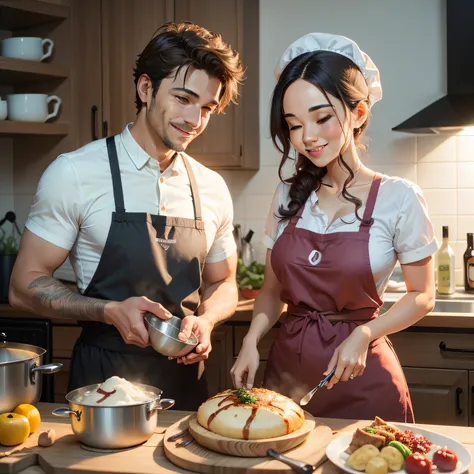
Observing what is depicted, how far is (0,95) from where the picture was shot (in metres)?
3.62

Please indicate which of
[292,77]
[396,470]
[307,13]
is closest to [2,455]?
[396,470]

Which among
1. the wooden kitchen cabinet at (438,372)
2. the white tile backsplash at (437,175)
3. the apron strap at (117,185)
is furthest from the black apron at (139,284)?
the white tile backsplash at (437,175)

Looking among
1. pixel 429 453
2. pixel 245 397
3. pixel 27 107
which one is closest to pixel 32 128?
pixel 27 107

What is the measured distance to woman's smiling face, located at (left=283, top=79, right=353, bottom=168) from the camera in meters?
1.87

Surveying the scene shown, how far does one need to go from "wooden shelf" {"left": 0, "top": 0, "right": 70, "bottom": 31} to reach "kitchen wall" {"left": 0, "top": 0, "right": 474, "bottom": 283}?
37.0 inches

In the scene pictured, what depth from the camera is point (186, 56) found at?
6.56 ft

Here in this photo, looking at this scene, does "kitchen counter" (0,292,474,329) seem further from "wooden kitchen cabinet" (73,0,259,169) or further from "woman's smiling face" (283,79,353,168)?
"woman's smiling face" (283,79,353,168)

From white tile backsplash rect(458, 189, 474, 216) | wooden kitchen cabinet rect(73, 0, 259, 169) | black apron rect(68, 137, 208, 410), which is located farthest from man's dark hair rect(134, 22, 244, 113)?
white tile backsplash rect(458, 189, 474, 216)

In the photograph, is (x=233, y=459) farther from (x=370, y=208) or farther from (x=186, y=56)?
(x=186, y=56)

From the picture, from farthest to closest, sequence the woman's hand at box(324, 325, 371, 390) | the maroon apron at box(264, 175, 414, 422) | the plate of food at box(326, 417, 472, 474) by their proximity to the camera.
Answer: the maroon apron at box(264, 175, 414, 422), the woman's hand at box(324, 325, 371, 390), the plate of food at box(326, 417, 472, 474)

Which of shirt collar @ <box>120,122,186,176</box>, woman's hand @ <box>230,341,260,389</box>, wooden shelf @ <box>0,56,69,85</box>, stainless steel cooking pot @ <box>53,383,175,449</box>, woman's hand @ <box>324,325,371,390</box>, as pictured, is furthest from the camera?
wooden shelf @ <box>0,56,69,85</box>

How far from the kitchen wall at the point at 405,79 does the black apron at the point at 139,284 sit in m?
1.57

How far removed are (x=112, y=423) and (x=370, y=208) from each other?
90 cm

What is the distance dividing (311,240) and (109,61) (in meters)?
1.72
